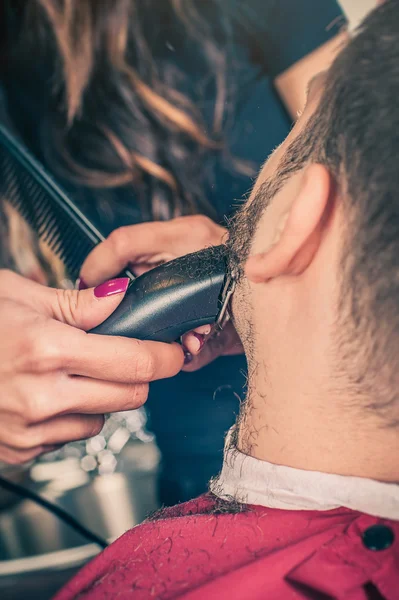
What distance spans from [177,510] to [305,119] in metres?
0.52

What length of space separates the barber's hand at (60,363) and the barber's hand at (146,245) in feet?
0.50

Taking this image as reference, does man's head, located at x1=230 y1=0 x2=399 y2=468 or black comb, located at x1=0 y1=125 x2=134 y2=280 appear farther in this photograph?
black comb, located at x1=0 y1=125 x2=134 y2=280

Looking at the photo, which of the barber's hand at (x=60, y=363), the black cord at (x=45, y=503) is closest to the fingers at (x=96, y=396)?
the barber's hand at (x=60, y=363)

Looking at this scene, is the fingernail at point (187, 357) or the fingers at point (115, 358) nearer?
the fingers at point (115, 358)

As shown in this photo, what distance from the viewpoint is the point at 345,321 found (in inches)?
18.2

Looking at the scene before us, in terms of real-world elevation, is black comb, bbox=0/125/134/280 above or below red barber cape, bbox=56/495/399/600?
above

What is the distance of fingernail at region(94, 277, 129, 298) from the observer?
0.61m

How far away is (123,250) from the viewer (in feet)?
2.52

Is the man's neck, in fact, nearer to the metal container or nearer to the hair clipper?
the hair clipper

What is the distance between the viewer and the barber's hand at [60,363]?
1.89 feet

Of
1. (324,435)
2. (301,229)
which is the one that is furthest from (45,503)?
(301,229)

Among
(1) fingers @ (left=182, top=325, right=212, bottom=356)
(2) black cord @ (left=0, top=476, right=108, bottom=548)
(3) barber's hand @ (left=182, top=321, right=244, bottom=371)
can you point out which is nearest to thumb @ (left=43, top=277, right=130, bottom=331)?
(1) fingers @ (left=182, top=325, right=212, bottom=356)

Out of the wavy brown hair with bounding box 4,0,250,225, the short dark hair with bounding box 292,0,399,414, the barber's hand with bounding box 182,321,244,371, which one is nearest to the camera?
the short dark hair with bounding box 292,0,399,414

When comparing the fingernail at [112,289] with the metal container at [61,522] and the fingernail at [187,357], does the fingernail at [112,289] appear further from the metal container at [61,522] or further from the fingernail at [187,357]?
the metal container at [61,522]
